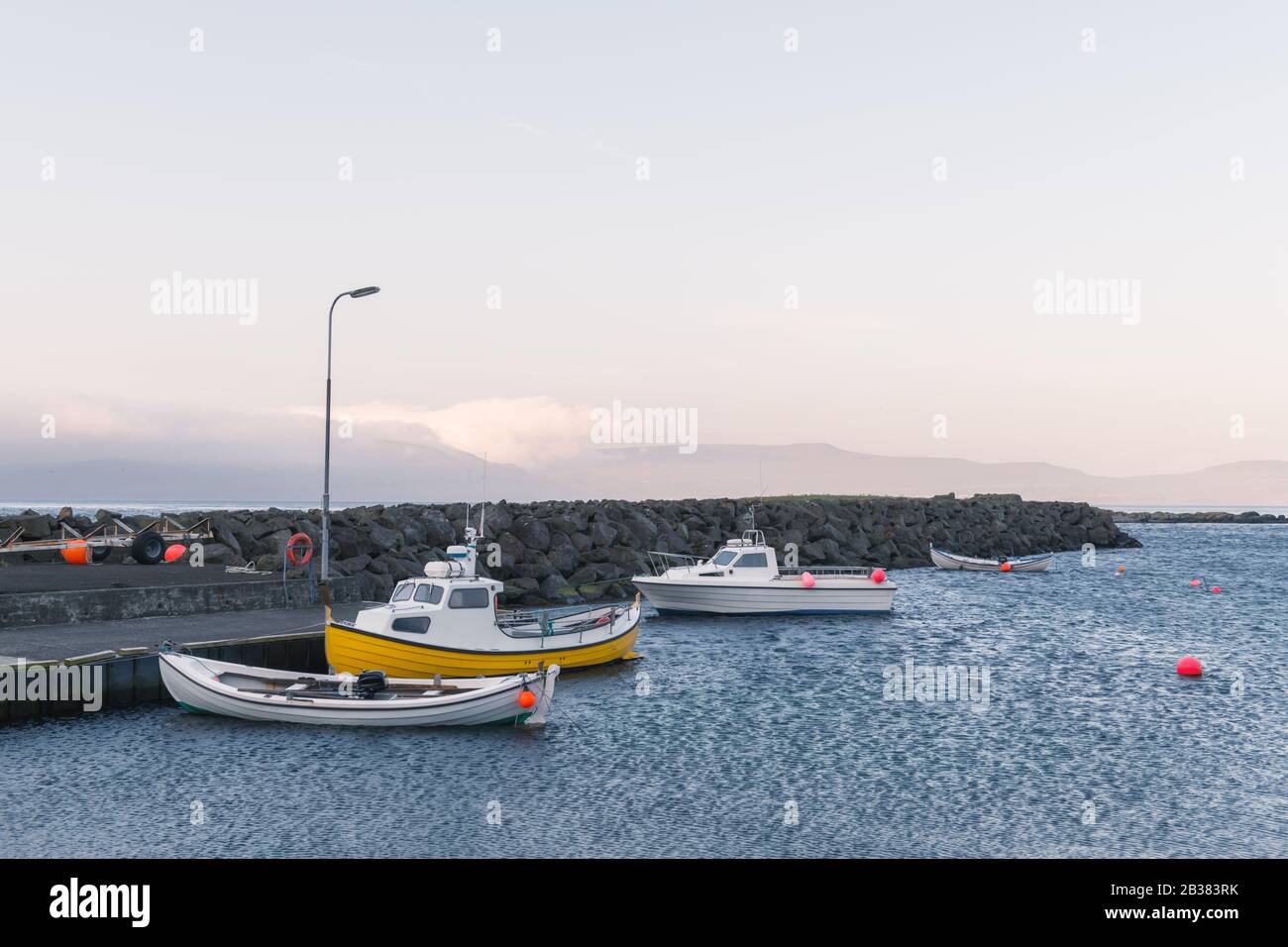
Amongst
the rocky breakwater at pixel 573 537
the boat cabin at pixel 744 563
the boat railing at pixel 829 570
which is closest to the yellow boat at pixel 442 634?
the rocky breakwater at pixel 573 537

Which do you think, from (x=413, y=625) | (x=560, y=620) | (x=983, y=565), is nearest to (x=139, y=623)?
(x=413, y=625)

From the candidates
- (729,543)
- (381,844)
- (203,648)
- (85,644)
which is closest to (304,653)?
(203,648)

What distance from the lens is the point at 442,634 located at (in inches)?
837

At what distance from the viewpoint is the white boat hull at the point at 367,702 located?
60.1ft

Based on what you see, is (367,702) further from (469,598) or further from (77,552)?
(77,552)

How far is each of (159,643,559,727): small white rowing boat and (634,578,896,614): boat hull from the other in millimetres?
18994

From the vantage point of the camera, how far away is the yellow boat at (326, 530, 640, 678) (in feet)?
67.2

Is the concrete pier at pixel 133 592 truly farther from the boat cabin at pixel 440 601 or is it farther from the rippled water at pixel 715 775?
the boat cabin at pixel 440 601

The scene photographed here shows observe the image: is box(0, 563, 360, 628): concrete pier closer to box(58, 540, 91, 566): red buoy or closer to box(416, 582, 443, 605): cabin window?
box(58, 540, 91, 566): red buoy

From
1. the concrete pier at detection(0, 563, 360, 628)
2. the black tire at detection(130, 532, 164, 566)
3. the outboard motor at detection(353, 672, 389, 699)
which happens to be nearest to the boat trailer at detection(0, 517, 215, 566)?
the black tire at detection(130, 532, 164, 566)

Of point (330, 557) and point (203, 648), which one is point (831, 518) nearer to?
point (330, 557)

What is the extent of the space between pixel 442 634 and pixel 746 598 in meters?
19.0
